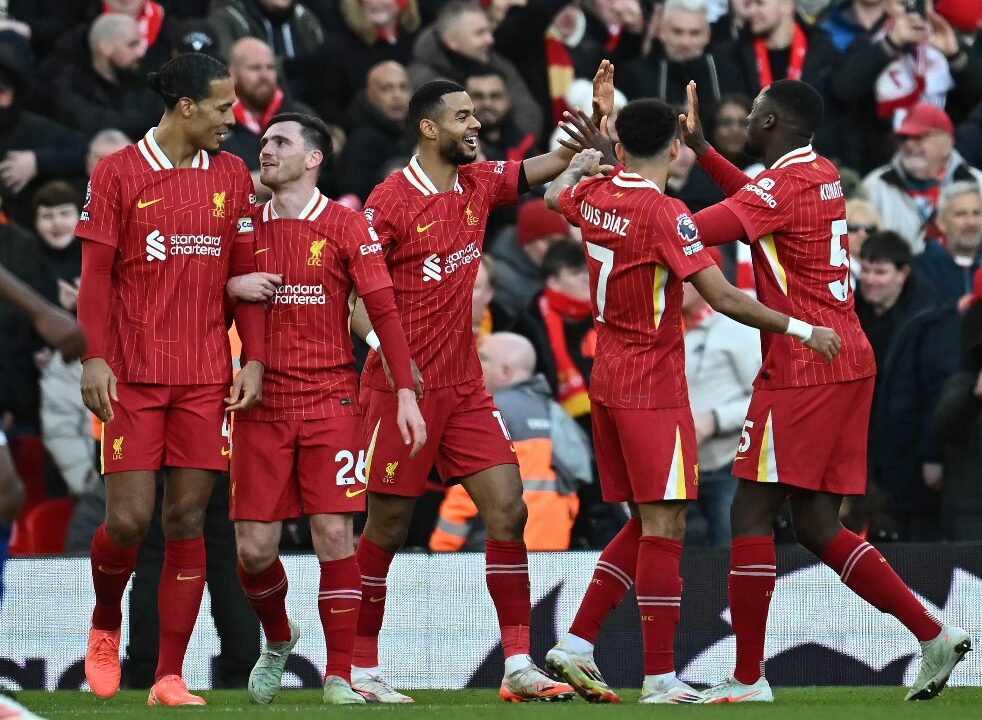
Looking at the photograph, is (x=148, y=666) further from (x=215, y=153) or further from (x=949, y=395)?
(x=949, y=395)

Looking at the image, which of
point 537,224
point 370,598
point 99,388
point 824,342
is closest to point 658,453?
point 824,342

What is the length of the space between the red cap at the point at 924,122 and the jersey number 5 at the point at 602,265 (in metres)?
5.34

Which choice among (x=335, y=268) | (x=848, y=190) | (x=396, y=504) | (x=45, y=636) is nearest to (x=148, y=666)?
(x=45, y=636)

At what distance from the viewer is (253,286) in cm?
837

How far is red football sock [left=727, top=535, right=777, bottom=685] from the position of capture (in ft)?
27.1

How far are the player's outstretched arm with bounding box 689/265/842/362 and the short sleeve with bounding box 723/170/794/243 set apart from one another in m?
0.37

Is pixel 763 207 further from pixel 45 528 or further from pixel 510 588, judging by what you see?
pixel 45 528

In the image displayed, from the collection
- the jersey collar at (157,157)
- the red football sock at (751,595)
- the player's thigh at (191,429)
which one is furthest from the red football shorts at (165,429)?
the red football sock at (751,595)

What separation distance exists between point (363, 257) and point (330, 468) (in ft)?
3.03

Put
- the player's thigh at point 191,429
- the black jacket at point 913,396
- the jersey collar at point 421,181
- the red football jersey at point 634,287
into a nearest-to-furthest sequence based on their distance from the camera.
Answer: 1. the red football jersey at point 634,287
2. the player's thigh at point 191,429
3. the jersey collar at point 421,181
4. the black jacket at point 913,396

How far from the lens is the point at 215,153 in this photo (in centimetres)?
849

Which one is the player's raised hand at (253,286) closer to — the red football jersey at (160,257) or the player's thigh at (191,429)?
the red football jersey at (160,257)

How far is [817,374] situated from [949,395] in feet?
8.79

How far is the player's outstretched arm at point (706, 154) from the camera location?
354 inches
